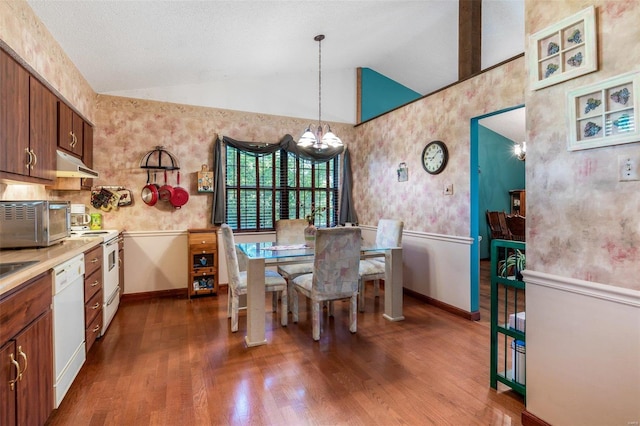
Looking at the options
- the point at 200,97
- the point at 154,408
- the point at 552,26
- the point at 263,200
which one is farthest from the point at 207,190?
the point at 552,26

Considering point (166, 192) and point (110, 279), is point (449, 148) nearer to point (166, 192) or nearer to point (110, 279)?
point (166, 192)

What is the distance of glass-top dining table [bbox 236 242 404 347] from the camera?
280 centimetres

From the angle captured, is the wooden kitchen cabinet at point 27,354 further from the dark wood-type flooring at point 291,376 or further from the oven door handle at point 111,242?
the oven door handle at point 111,242

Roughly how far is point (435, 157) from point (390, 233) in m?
1.05

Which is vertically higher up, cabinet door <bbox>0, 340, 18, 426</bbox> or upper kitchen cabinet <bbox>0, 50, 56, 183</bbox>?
upper kitchen cabinet <bbox>0, 50, 56, 183</bbox>

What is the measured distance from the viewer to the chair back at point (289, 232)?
4.16 metres

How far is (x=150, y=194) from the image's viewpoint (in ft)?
13.7

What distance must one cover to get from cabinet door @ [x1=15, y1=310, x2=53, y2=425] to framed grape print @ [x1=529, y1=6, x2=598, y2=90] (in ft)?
9.27

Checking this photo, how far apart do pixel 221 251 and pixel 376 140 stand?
2.81 m

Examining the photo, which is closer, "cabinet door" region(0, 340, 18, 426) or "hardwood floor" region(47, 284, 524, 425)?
"cabinet door" region(0, 340, 18, 426)

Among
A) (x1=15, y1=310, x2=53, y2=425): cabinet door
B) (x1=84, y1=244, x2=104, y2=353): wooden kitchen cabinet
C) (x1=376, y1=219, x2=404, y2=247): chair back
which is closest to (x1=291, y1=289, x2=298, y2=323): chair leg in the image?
(x1=376, y1=219, x2=404, y2=247): chair back

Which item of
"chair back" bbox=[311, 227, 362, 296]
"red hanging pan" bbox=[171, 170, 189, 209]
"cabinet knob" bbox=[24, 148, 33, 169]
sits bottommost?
"chair back" bbox=[311, 227, 362, 296]

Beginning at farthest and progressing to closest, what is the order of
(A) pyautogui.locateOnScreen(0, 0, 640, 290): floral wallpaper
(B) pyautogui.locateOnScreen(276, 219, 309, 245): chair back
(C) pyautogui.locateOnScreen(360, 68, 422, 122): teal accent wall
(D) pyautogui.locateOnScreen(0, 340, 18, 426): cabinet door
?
(C) pyautogui.locateOnScreen(360, 68, 422, 122): teal accent wall, (B) pyautogui.locateOnScreen(276, 219, 309, 245): chair back, (A) pyautogui.locateOnScreen(0, 0, 640, 290): floral wallpaper, (D) pyautogui.locateOnScreen(0, 340, 18, 426): cabinet door

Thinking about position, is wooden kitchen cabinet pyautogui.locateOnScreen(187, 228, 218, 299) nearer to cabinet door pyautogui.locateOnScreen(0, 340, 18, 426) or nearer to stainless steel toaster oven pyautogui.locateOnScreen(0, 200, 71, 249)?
stainless steel toaster oven pyautogui.locateOnScreen(0, 200, 71, 249)
